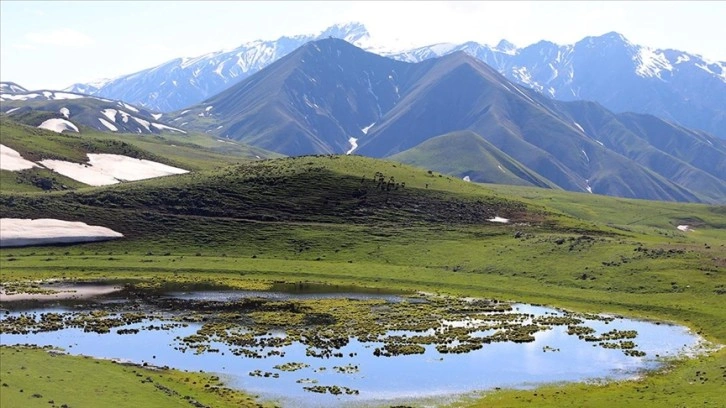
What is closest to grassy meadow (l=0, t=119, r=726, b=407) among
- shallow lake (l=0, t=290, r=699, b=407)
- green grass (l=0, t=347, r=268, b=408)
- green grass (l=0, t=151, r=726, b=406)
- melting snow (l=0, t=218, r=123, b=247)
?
green grass (l=0, t=347, r=268, b=408)

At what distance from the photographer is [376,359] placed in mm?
65000

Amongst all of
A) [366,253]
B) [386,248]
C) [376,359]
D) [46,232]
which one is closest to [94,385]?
[376,359]

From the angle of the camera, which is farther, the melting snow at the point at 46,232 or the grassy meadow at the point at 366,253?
the melting snow at the point at 46,232

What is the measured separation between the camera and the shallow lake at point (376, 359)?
5641 cm

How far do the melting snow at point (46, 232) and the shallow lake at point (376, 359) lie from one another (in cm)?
5207

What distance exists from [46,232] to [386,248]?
68117mm

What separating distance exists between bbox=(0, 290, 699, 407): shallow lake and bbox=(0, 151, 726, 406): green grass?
4.30 meters

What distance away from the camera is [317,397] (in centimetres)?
5334

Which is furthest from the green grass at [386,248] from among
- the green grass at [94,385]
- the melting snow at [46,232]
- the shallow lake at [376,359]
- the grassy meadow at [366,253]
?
the shallow lake at [376,359]

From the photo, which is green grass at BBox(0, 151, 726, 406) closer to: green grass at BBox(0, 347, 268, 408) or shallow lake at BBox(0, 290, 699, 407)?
green grass at BBox(0, 347, 268, 408)

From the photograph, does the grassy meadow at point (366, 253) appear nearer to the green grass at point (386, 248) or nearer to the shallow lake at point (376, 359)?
the green grass at point (386, 248)

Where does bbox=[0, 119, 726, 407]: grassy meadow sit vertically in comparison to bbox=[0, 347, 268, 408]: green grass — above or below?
above

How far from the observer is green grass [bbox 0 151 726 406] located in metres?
92.6

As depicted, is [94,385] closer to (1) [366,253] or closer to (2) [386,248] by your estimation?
(1) [366,253]
